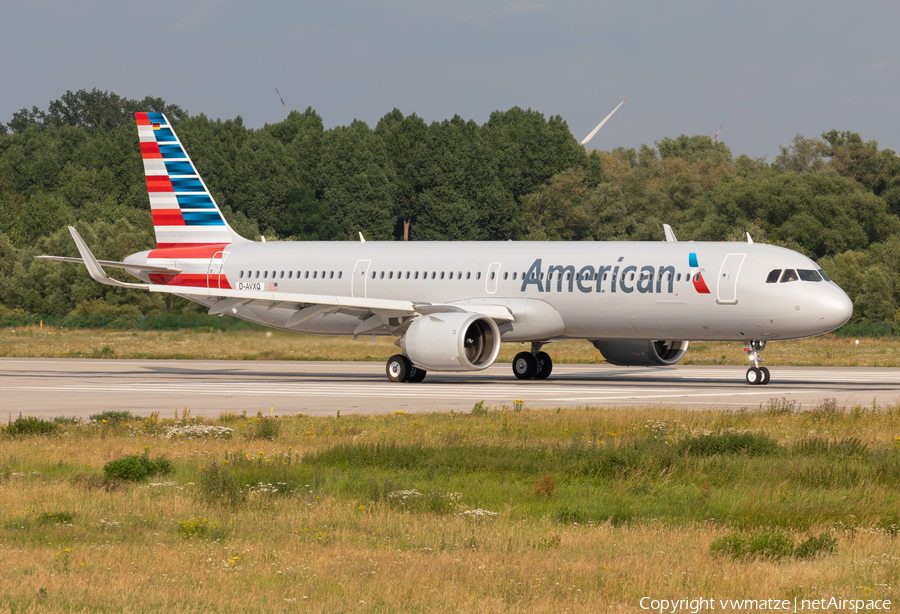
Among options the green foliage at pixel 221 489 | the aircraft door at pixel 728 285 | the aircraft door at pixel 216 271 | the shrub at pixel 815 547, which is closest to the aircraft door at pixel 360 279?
the aircraft door at pixel 216 271

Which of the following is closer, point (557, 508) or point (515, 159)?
point (557, 508)

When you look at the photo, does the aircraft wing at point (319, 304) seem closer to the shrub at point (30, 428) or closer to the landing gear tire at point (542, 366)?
the landing gear tire at point (542, 366)

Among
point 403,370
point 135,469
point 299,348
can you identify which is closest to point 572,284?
point 403,370

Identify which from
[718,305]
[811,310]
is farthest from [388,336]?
[811,310]

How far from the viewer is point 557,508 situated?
1223cm

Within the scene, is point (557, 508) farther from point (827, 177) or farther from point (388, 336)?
point (827, 177)

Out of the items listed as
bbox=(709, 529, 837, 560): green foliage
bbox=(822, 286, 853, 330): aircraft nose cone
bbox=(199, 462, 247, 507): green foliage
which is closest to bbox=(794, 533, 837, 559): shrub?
bbox=(709, 529, 837, 560): green foliage

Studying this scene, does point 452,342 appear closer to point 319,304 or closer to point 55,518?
point 319,304

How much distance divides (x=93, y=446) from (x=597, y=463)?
7661 mm

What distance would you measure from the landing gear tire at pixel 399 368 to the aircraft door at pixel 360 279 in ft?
11.1

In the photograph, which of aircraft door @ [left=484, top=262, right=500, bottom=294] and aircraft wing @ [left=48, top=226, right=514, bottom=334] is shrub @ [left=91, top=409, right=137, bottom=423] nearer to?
aircraft wing @ [left=48, top=226, right=514, bottom=334]

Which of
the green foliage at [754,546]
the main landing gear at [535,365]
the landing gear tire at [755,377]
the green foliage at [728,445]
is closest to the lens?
the green foliage at [754,546]

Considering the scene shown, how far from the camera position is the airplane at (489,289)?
30453 millimetres

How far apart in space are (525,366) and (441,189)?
93.1m
